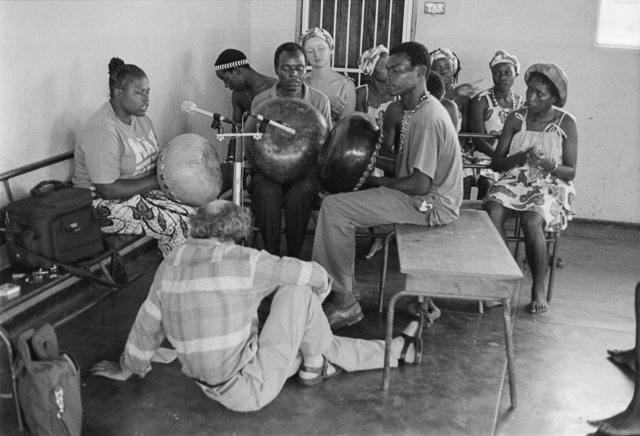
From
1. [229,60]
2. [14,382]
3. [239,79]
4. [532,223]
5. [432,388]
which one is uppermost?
[229,60]

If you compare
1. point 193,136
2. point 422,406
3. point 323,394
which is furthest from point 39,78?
point 422,406

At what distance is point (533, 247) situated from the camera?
5160mm

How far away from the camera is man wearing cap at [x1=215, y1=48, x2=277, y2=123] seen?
6.43 metres

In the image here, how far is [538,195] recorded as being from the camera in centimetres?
526

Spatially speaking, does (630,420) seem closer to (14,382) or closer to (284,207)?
(284,207)

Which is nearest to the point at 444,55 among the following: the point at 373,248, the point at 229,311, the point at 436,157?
the point at 373,248

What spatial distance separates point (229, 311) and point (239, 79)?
3.57m

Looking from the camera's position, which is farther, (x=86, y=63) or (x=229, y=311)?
(x=86, y=63)

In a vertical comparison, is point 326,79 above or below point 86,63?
below

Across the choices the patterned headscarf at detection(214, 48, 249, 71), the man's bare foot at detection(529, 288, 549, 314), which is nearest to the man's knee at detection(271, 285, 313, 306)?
the man's bare foot at detection(529, 288, 549, 314)

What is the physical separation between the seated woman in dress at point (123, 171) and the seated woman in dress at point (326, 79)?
1.93 meters

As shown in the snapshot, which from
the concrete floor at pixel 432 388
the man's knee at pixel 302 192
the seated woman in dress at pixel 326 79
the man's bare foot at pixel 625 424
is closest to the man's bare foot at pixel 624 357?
the concrete floor at pixel 432 388

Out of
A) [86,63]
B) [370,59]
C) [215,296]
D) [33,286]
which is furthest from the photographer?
[370,59]

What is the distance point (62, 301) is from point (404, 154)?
2.26 m
